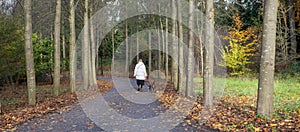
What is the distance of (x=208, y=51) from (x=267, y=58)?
2.28 metres

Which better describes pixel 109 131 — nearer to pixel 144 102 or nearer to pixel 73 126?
pixel 73 126

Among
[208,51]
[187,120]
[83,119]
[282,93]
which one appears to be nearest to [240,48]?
[282,93]

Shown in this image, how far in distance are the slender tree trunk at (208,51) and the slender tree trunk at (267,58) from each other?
2006mm

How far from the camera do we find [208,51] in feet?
26.7

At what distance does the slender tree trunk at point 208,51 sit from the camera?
7914 mm

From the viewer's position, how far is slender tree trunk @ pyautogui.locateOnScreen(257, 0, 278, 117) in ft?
19.9

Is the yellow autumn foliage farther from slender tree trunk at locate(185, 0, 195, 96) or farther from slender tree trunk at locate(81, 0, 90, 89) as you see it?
slender tree trunk at locate(185, 0, 195, 96)


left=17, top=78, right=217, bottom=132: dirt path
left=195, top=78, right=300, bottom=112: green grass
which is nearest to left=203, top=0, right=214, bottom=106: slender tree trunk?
left=17, top=78, right=217, bottom=132: dirt path

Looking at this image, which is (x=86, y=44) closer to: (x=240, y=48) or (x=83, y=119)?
(x=83, y=119)

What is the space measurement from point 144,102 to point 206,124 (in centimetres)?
441

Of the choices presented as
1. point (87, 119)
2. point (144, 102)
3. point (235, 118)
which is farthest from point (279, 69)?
point (87, 119)

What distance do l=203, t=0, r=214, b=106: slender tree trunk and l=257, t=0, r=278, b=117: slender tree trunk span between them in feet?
6.58

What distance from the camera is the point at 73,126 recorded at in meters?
6.57

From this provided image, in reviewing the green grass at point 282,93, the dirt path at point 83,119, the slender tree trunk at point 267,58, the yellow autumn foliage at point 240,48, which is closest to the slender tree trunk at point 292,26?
the yellow autumn foliage at point 240,48
